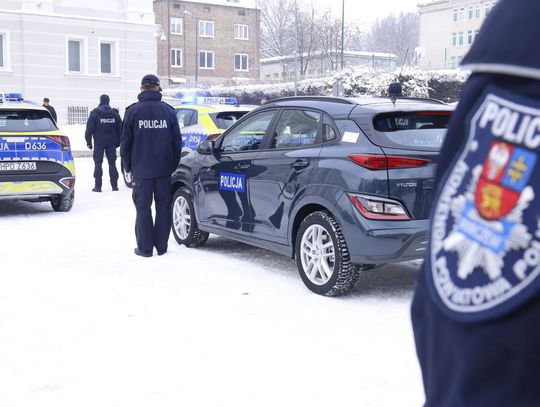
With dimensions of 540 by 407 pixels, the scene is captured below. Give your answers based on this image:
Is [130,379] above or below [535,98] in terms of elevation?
below

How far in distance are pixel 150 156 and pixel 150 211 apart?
585mm

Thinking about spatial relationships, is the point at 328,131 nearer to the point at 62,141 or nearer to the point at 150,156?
the point at 150,156

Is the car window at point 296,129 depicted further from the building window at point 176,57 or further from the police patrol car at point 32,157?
the building window at point 176,57

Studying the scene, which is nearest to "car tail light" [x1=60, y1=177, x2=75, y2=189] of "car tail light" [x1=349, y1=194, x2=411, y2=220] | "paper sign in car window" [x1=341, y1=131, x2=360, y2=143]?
"paper sign in car window" [x1=341, y1=131, x2=360, y2=143]

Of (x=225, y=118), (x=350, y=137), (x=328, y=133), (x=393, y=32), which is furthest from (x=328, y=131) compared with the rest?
(x=393, y=32)

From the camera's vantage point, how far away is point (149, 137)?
25.6 feet

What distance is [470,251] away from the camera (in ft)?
3.59

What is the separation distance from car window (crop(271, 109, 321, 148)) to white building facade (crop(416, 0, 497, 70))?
275 ft

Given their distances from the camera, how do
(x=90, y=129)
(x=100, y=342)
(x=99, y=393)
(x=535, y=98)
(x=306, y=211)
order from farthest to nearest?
(x=90, y=129) → (x=306, y=211) → (x=100, y=342) → (x=99, y=393) → (x=535, y=98)

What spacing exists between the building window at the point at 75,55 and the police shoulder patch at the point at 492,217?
36151 millimetres

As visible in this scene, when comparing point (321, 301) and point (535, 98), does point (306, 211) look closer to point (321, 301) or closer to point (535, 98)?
point (321, 301)

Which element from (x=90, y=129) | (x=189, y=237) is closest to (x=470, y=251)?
(x=189, y=237)

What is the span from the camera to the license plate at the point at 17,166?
10.5 metres

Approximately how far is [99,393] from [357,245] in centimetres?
251
